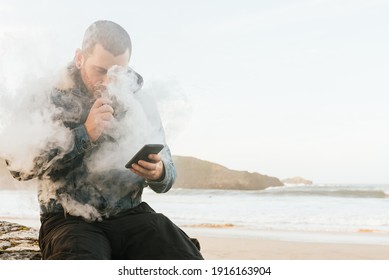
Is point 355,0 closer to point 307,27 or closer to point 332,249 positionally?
point 307,27

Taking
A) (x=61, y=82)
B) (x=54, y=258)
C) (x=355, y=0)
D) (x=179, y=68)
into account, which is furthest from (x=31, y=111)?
(x=355, y=0)

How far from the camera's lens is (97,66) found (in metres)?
1.56

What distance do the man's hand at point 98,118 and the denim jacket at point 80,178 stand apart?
0.02 meters

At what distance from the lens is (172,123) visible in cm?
188

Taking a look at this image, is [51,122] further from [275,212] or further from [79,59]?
[275,212]

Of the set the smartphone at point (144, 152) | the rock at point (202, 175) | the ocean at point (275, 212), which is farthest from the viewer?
the ocean at point (275, 212)

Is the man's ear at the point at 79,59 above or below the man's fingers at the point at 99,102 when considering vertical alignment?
above

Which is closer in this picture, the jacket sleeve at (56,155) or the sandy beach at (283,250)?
the jacket sleeve at (56,155)

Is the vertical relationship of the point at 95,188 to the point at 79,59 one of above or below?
below

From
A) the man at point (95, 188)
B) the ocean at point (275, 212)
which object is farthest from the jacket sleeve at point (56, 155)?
the ocean at point (275, 212)

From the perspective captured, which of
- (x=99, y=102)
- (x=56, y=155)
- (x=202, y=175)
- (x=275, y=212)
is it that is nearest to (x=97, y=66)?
(x=99, y=102)

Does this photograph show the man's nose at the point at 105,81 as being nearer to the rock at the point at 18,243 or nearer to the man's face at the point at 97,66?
the man's face at the point at 97,66

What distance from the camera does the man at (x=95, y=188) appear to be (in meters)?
1.39

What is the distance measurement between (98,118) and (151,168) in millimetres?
183
